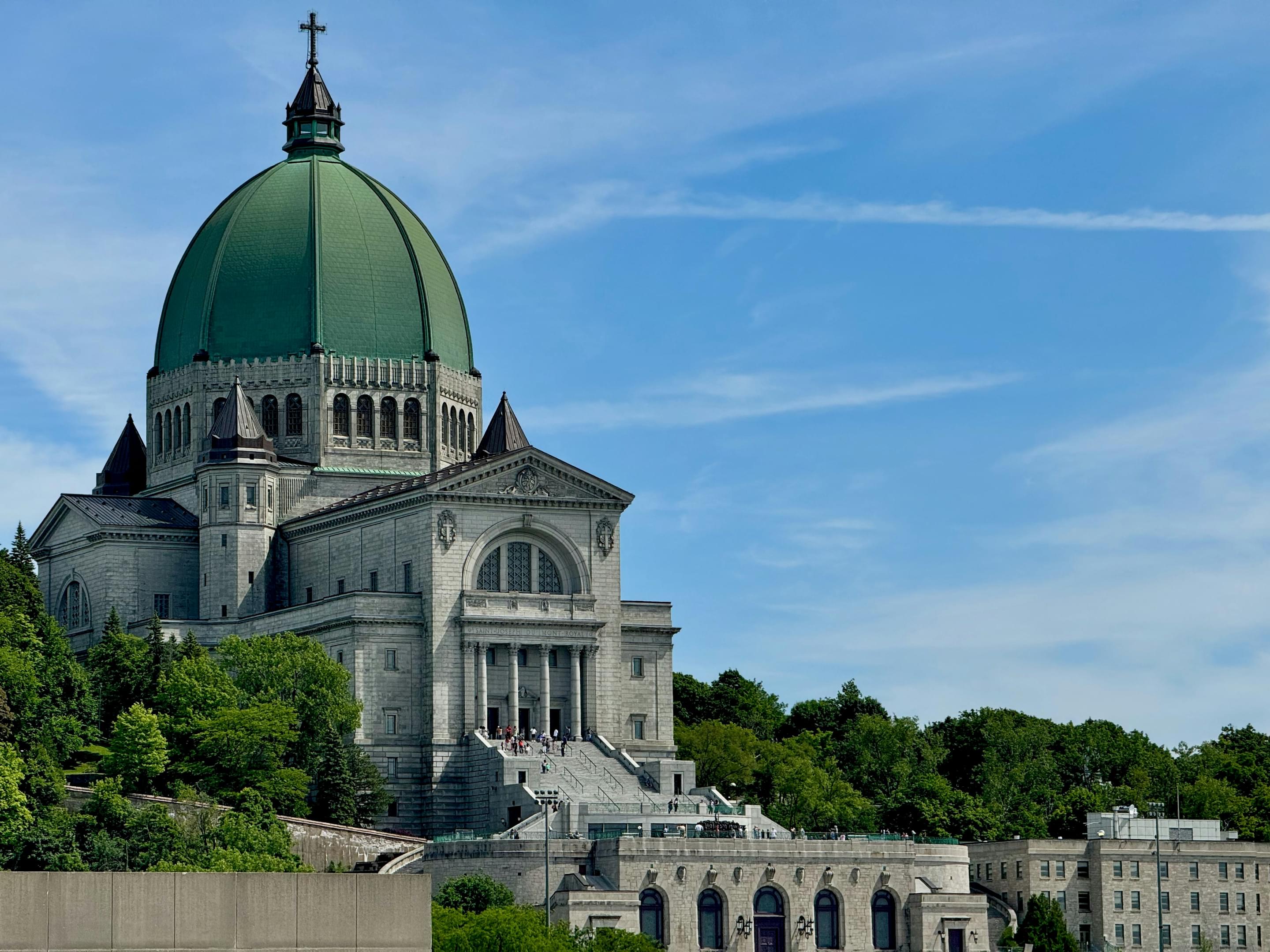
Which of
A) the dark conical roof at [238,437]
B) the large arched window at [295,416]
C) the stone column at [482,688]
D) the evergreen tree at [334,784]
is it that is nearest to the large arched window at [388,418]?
the large arched window at [295,416]

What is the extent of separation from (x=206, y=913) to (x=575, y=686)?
78939 mm

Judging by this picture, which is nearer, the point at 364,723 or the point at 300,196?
the point at 364,723

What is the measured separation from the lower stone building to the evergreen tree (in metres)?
31.3

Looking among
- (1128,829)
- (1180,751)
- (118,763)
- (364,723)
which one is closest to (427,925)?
(118,763)

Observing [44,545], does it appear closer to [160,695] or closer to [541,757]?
[160,695]

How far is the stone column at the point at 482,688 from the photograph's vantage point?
129875 millimetres

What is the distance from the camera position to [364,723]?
12850 centimetres

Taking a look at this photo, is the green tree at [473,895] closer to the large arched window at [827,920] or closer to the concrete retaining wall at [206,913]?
the large arched window at [827,920]

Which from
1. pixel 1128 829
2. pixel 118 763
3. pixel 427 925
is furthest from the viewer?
pixel 1128 829

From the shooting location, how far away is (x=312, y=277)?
144375 mm

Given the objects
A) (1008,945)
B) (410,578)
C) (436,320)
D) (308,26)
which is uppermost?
(308,26)

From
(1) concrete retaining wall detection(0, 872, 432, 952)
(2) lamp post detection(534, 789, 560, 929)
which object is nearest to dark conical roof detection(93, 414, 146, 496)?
(2) lamp post detection(534, 789, 560, 929)

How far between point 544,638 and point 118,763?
72.7ft

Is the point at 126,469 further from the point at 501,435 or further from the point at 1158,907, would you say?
the point at 1158,907
